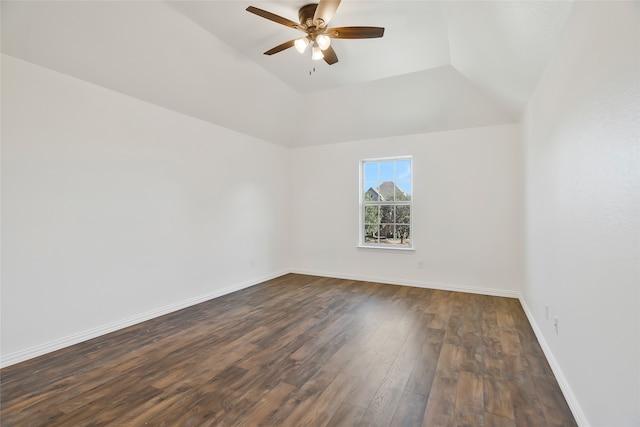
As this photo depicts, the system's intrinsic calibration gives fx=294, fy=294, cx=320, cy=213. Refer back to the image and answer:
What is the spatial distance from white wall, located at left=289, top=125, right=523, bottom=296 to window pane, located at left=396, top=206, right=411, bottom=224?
0.22m

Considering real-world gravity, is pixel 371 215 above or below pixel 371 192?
below

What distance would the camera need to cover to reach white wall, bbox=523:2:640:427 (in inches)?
46.3

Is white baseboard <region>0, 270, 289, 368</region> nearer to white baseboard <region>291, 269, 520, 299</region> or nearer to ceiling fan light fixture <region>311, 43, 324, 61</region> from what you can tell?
white baseboard <region>291, 269, 520, 299</region>

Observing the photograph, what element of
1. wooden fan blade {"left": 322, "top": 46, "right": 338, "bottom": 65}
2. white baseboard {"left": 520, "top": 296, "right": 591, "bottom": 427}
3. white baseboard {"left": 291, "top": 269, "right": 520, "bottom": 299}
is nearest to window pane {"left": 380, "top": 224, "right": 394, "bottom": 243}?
white baseboard {"left": 291, "top": 269, "right": 520, "bottom": 299}

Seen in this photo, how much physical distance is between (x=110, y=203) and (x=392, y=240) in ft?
13.5

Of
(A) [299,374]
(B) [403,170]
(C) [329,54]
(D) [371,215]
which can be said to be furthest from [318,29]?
(D) [371,215]

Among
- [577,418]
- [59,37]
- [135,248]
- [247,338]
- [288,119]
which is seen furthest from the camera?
[288,119]

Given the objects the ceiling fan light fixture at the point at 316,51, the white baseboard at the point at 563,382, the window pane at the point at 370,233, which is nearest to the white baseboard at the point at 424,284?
the window pane at the point at 370,233

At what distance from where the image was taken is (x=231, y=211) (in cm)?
460

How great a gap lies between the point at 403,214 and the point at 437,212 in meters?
0.60

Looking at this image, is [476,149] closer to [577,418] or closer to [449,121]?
[449,121]

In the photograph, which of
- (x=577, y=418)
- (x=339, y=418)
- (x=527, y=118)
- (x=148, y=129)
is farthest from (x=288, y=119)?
(x=577, y=418)

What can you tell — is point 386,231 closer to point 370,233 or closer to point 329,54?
point 370,233

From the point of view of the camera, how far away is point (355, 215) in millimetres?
5363
